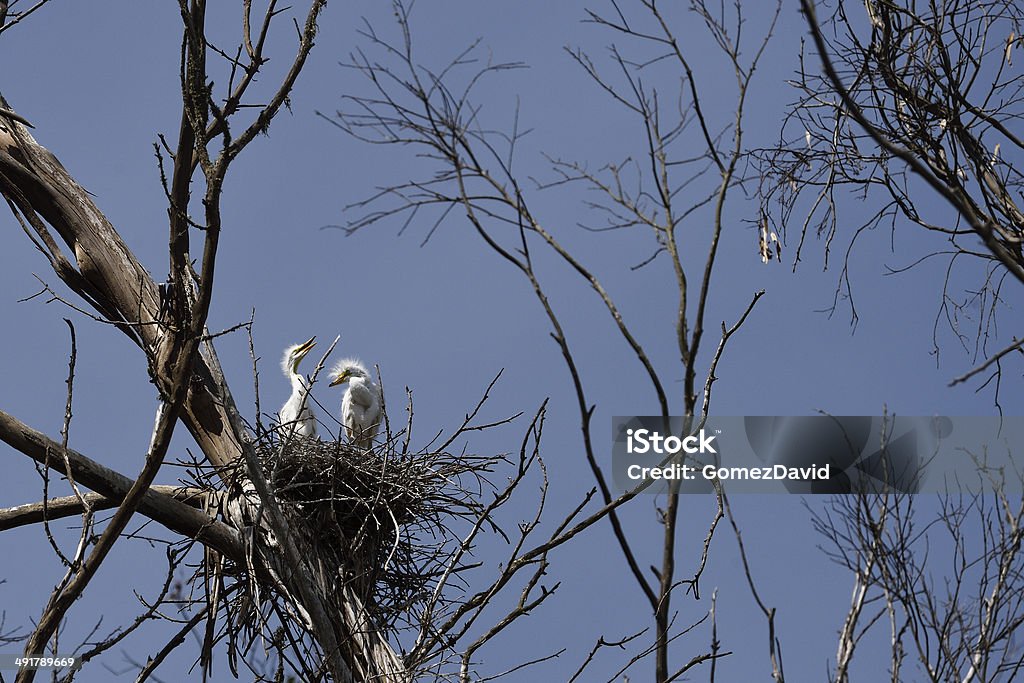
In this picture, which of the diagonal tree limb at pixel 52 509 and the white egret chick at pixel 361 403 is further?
the white egret chick at pixel 361 403

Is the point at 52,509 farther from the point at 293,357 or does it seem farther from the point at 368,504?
the point at 293,357

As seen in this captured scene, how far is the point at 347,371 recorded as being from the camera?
8953mm

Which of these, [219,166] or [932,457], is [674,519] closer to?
[219,166]

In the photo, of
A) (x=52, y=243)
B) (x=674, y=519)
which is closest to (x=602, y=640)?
(x=674, y=519)

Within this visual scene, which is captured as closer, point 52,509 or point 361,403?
point 52,509

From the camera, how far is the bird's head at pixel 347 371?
8.70 m

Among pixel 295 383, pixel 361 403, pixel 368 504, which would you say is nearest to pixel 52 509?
pixel 368 504

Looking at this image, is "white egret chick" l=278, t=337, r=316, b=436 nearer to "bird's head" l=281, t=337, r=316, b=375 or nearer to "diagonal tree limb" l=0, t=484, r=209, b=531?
"bird's head" l=281, t=337, r=316, b=375

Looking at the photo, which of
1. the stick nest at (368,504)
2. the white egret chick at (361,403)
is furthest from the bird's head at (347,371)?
the stick nest at (368,504)

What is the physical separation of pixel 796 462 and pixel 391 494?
1895mm

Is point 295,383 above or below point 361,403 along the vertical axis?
above

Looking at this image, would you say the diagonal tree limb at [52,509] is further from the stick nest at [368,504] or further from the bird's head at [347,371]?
the bird's head at [347,371]

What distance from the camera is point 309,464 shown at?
5629 millimetres

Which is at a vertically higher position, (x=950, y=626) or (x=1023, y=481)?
(x=1023, y=481)
